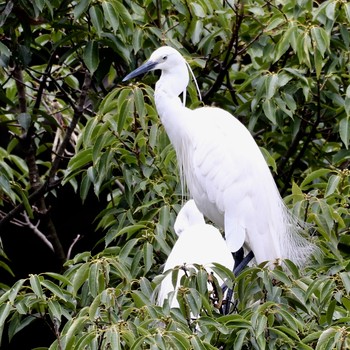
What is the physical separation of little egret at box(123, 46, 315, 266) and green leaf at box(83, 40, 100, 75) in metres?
0.34

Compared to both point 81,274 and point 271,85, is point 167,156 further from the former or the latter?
point 81,274

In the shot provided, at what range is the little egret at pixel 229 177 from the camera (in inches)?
139

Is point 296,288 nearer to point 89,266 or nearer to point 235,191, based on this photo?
point 89,266

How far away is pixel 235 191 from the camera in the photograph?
359 centimetres

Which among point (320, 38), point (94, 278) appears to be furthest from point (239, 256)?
point (94, 278)

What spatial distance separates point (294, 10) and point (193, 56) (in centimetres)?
52

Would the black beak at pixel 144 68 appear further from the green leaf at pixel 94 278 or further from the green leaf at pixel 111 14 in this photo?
the green leaf at pixel 94 278

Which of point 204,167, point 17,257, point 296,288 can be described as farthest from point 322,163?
point 17,257

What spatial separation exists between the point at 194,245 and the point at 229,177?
259 mm

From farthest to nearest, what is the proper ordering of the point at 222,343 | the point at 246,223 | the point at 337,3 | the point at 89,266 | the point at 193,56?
the point at 193,56 < the point at 337,3 < the point at 246,223 < the point at 89,266 < the point at 222,343

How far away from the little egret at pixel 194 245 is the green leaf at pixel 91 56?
605 millimetres

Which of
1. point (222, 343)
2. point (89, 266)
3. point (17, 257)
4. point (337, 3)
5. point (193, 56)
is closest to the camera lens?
point (222, 343)

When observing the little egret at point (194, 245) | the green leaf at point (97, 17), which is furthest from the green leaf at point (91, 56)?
the little egret at point (194, 245)

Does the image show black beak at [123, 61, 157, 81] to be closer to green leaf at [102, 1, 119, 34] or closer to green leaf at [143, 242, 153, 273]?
green leaf at [102, 1, 119, 34]
